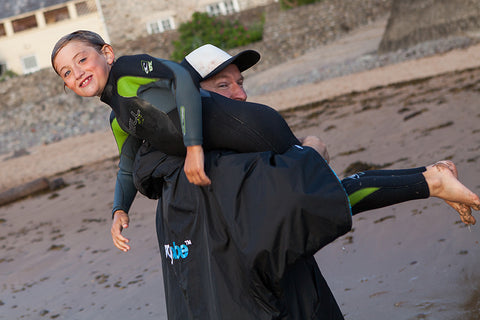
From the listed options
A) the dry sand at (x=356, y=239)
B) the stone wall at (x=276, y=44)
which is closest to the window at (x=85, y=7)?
the stone wall at (x=276, y=44)

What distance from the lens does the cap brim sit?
2477 millimetres

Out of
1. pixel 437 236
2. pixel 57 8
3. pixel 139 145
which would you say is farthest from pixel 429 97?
pixel 57 8

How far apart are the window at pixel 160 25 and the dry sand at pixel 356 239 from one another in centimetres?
2080

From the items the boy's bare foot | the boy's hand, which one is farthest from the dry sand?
the boy's hand

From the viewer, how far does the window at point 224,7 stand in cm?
3098

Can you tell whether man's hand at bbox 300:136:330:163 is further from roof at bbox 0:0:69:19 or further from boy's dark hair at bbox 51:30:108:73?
roof at bbox 0:0:69:19

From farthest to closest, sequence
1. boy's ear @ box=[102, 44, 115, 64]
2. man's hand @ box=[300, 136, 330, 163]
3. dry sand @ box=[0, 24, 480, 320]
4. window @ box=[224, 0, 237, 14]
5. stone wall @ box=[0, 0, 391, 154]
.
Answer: window @ box=[224, 0, 237, 14], stone wall @ box=[0, 0, 391, 154], dry sand @ box=[0, 24, 480, 320], boy's ear @ box=[102, 44, 115, 64], man's hand @ box=[300, 136, 330, 163]

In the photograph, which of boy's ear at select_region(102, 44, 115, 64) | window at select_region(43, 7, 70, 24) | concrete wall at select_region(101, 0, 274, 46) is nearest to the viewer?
boy's ear at select_region(102, 44, 115, 64)

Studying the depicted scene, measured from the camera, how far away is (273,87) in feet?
54.2

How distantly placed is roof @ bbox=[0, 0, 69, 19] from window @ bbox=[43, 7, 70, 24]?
4.09 ft

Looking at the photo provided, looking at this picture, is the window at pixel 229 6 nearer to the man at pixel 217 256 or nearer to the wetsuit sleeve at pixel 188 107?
the man at pixel 217 256

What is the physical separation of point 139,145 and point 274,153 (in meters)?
0.70

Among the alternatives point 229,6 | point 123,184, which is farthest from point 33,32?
point 123,184

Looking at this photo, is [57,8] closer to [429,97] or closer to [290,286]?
[429,97]
